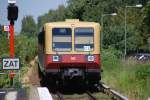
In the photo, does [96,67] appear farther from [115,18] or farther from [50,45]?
[115,18]

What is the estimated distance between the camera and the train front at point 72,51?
25500 mm

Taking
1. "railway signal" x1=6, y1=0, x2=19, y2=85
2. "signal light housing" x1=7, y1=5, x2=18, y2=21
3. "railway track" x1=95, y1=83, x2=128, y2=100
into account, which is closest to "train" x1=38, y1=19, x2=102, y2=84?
"railway track" x1=95, y1=83, x2=128, y2=100

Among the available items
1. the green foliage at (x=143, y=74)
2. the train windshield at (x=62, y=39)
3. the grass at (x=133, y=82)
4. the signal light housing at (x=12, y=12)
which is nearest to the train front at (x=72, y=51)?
the train windshield at (x=62, y=39)

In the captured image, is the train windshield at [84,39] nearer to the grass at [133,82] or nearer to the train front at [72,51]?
the train front at [72,51]

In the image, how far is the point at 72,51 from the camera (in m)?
25.9

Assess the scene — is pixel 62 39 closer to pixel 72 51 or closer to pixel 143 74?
pixel 72 51

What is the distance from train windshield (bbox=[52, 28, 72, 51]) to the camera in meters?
25.7

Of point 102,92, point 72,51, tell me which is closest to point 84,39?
point 72,51

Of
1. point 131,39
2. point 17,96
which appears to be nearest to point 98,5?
point 131,39

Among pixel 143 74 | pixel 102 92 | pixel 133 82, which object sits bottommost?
pixel 102 92

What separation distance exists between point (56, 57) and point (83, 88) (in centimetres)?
283

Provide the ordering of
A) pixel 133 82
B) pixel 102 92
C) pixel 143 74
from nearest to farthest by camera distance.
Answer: pixel 133 82 < pixel 143 74 < pixel 102 92

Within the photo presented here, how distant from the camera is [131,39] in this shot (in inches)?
2736

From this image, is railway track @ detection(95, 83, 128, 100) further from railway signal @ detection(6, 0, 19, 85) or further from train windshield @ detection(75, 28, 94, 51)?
railway signal @ detection(6, 0, 19, 85)
